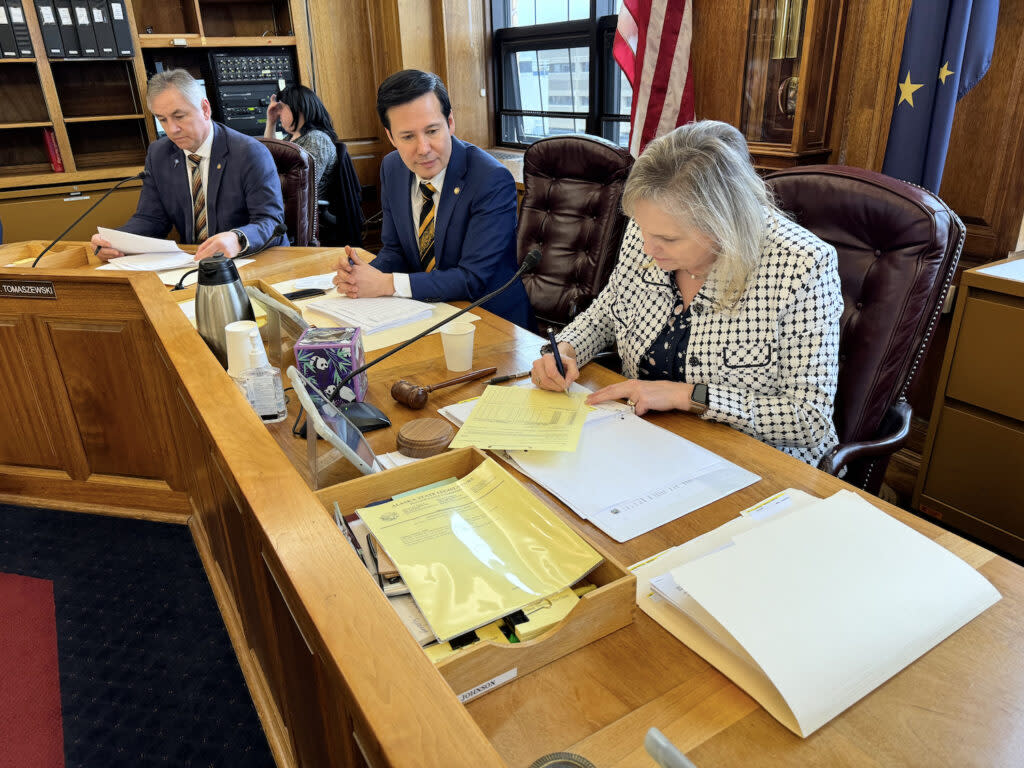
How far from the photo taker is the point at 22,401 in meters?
2.24

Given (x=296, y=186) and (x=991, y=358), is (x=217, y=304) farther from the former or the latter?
(x=991, y=358)

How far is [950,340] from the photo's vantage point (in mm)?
1994

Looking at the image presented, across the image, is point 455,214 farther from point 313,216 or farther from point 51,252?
point 51,252

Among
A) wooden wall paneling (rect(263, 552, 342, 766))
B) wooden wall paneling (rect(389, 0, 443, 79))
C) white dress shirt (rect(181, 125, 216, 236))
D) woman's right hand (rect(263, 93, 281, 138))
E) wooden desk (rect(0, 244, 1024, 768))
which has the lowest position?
wooden wall paneling (rect(263, 552, 342, 766))

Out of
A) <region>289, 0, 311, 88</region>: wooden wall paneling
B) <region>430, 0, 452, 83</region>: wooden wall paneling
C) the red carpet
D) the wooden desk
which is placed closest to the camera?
the wooden desk

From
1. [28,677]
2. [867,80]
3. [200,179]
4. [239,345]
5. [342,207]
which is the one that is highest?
[867,80]

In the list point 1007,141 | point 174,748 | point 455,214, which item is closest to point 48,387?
point 174,748

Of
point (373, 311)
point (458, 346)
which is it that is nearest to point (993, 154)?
point (458, 346)

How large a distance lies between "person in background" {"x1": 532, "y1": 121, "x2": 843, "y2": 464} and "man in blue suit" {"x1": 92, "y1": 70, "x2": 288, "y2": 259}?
1.71 metres

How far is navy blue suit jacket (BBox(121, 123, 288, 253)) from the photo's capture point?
2.70 meters

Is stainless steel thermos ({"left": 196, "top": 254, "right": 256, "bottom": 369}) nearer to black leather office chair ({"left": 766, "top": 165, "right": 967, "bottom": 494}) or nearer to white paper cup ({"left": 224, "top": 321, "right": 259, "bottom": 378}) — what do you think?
white paper cup ({"left": 224, "top": 321, "right": 259, "bottom": 378})

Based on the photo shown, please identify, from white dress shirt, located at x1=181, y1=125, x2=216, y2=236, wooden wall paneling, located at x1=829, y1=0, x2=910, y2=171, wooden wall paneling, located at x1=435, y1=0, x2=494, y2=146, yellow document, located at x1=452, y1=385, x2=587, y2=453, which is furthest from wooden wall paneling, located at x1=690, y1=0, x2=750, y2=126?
wooden wall paneling, located at x1=435, y1=0, x2=494, y2=146

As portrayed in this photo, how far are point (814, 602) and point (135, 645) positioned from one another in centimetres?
177

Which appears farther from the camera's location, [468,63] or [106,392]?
[468,63]
